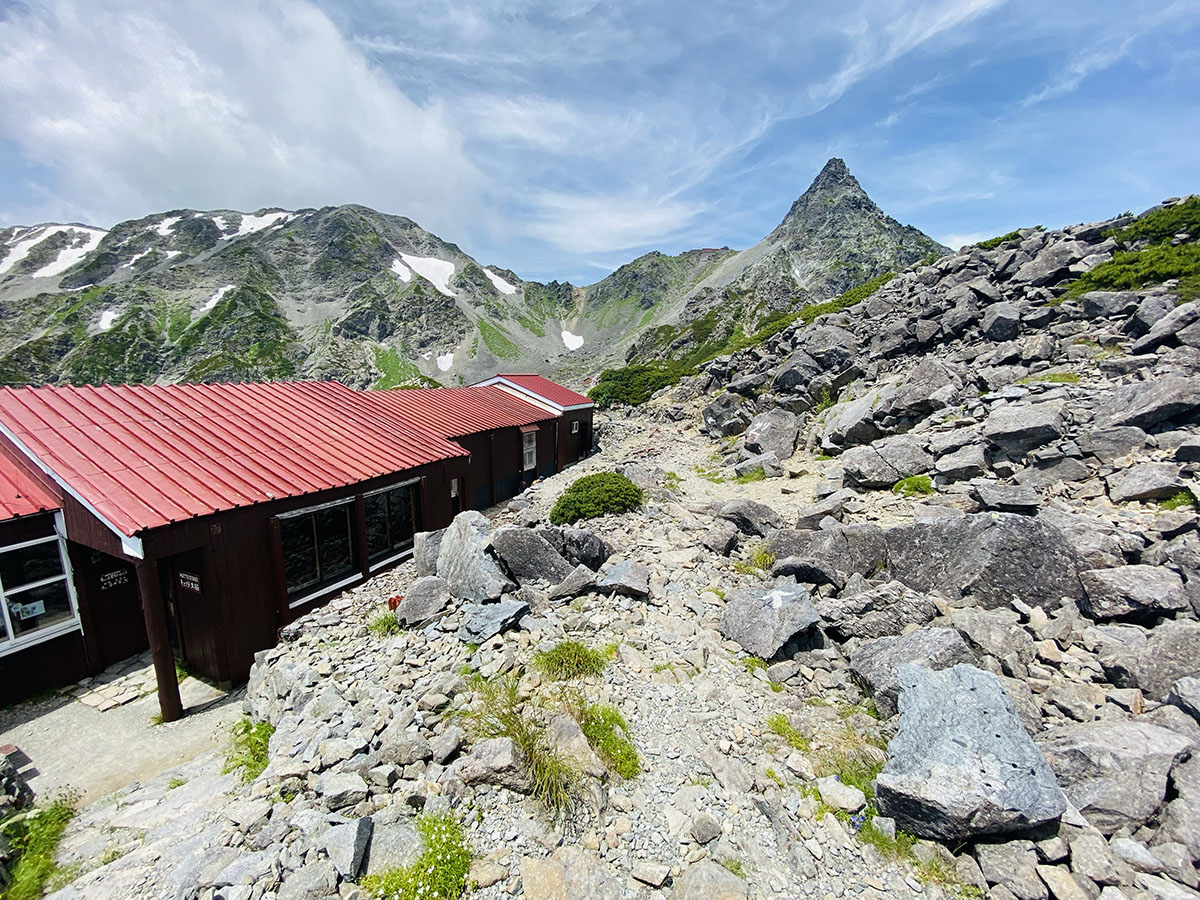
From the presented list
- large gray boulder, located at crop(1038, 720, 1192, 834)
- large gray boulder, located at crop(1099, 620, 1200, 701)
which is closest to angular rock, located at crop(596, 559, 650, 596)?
large gray boulder, located at crop(1038, 720, 1192, 834)

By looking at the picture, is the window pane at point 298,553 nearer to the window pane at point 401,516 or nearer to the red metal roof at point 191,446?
the red metal roof at point 191,446

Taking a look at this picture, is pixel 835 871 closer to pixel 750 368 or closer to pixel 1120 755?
pixel 1120 755

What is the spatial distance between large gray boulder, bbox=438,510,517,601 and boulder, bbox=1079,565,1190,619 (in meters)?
9.47

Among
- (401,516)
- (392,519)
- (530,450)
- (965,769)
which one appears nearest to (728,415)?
(530,450)

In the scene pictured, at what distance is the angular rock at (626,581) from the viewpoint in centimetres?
977

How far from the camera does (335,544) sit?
13.2 metres

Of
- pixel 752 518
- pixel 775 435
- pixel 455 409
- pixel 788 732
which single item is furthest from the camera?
pixel 455 409

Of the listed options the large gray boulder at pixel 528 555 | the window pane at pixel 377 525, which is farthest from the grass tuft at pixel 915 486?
the window pane at pixel 377 525

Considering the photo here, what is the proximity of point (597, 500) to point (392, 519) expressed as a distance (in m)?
6.33

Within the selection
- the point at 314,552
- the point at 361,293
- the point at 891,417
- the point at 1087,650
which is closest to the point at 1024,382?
the point at 891,417

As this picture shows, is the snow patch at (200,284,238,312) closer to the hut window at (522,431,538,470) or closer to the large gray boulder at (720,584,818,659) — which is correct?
the hut window at (522,431,538,470)

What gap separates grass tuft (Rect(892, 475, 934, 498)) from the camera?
13.9 metres

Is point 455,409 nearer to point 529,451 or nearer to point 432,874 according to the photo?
point 529,451

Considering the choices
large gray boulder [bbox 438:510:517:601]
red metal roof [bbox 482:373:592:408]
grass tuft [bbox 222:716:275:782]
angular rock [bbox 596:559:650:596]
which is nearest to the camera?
grass tuft [bbox 222:716:275:782]
